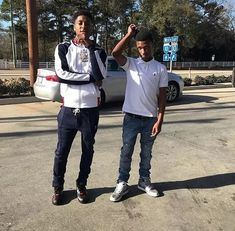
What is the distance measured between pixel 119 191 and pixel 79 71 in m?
1.37

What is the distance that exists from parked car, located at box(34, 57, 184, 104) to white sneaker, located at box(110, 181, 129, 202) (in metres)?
5.30

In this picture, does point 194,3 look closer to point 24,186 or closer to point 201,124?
point 201,124

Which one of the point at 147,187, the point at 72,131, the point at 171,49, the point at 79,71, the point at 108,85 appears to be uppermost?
the point at 79,71

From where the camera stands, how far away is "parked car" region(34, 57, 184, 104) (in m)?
9.78

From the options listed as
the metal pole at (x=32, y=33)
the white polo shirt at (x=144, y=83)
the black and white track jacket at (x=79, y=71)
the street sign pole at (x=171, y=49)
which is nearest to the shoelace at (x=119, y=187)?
the white polo shirt at (x=144, y=83)

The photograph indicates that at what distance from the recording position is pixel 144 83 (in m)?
4.07

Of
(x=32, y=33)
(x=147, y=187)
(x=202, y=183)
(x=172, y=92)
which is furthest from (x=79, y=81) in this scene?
(x=32, y=33)

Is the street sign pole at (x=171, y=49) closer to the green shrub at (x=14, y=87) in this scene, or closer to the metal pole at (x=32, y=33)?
the metal pole at (x=32, y=33)

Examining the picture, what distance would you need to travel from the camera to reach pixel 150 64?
4.08 metres

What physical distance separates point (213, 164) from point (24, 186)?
2.67 meters

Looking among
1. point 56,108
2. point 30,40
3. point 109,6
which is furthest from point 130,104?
point 109,6

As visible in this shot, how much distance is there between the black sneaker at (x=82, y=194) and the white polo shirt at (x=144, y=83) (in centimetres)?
95

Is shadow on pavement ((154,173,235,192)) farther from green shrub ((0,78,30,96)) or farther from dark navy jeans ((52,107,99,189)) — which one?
green shrub ((0,78,30,96))

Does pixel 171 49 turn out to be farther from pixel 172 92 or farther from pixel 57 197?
pixel 57 197
